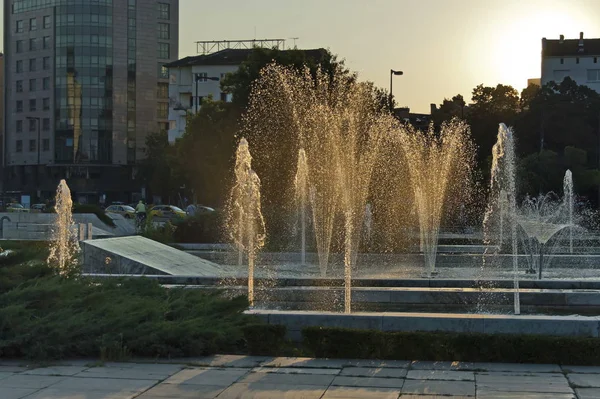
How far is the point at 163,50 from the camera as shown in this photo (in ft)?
293

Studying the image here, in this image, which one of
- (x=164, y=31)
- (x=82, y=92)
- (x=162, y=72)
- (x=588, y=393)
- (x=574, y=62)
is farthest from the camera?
(x=164, y=31)

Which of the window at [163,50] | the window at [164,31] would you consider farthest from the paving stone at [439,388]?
the window at [164,31]

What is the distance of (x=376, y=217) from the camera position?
105 feet

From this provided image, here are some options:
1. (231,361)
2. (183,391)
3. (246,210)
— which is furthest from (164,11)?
(183,391)

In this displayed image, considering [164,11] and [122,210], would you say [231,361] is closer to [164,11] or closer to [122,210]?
[122,210]

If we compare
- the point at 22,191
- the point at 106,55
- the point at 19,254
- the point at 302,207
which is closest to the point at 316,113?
the point at 302,207

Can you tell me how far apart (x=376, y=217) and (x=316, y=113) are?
6.04 meters

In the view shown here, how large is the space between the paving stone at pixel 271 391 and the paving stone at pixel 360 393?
0.09 meters

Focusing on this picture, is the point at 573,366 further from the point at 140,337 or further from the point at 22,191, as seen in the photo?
the point at 22,191

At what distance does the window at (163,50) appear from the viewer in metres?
88.6

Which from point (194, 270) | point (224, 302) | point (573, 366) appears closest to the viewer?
point (573, 366)

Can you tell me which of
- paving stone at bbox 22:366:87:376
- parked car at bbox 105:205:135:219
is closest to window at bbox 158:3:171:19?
parked car at bbox 105:205:135:219

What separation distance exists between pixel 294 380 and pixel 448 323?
2270 mm

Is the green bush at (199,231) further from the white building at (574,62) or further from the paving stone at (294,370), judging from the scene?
the white building at (574,62)
